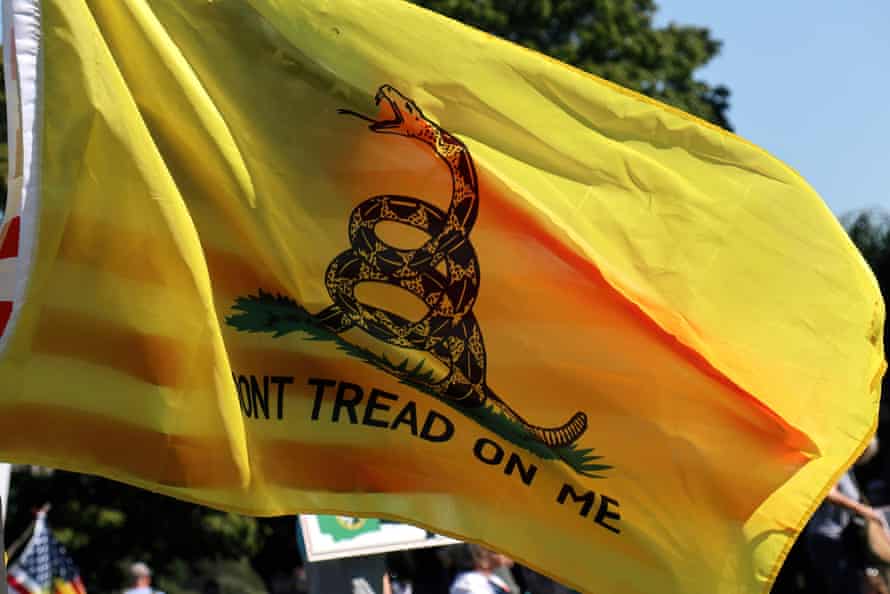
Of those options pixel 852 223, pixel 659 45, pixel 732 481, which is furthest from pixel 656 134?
pixel 659 45

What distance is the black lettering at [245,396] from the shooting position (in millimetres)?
5340

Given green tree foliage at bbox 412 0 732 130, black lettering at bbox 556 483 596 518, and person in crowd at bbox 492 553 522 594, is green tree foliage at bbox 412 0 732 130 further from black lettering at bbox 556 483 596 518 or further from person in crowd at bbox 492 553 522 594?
black lettering at bbox 556 483 596 518

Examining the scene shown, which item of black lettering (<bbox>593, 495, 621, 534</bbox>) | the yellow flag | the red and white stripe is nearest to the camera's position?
the red and white stripe

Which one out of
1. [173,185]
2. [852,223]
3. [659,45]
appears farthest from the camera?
[659,45]

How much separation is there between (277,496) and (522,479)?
32.1 inches

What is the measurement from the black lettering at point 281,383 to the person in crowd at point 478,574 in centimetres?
440

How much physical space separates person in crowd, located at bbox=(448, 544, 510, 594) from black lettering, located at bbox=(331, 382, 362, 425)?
4322 mm

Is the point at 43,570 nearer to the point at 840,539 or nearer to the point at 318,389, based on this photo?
the point at 840,539

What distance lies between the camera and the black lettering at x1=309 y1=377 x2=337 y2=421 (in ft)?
17.6

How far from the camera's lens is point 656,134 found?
550cm

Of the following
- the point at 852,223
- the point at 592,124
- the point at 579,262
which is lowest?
the point at 852,223

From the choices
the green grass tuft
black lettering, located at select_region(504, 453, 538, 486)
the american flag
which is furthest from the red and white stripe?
the american flag

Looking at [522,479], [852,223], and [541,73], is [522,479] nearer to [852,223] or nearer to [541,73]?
Result: [541,73]

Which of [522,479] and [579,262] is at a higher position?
[579,262]
